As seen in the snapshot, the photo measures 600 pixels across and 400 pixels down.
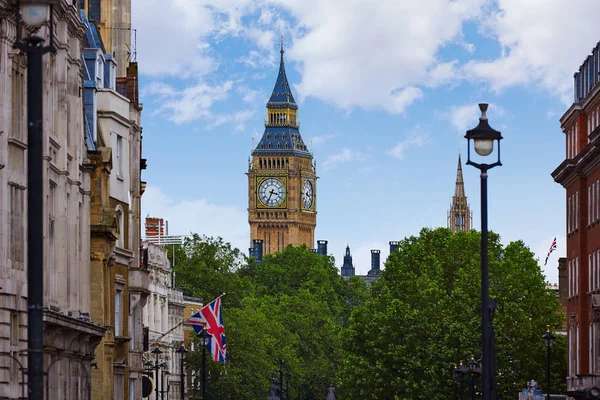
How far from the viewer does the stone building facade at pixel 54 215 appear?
34469 mm

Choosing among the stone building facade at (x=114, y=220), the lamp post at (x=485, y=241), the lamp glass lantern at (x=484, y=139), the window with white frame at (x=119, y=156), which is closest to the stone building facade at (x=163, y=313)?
the stone building facade at (x=114, y=220)

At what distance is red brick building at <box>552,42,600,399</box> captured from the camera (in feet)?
253

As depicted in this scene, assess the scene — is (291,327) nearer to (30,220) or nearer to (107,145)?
(107,145)

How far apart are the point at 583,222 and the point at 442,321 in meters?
21.5

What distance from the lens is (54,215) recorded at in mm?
43625

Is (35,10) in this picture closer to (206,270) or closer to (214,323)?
(214,323)

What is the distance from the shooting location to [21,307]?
35625mm

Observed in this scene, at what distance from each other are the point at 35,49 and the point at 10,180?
14415mm

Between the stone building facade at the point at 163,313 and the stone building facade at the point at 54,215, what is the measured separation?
59073mm

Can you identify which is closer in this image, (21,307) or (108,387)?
(21,307)

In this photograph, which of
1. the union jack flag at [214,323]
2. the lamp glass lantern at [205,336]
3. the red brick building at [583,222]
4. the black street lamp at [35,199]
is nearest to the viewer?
the black street lamp at [35,199]

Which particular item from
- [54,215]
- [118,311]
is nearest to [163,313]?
[118,311]

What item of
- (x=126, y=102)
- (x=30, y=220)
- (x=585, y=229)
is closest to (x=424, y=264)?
(x=585, y=229)

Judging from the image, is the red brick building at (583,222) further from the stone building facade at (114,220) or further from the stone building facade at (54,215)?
the stone building facade at (54,215)
